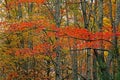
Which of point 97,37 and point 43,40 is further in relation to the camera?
point 43,40

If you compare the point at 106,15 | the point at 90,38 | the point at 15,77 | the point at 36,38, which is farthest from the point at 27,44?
the point at 90,38

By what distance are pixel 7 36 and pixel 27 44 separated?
11.9 ft

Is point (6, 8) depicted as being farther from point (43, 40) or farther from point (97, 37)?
point (97, 37)

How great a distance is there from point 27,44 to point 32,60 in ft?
4.43

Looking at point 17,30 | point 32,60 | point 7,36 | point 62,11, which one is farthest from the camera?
point 62,11

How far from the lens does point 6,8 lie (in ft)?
74.8

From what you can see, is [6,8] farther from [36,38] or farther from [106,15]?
[106,15]

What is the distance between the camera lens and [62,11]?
23688mm

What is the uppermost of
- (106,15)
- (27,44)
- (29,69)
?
(106,15)

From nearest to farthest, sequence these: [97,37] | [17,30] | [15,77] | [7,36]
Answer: [97,37] → [17,30] → [7,36] → [15,77]

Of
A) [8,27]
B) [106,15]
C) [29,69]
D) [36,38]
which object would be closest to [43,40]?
[36,38]

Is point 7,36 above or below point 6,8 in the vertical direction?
below

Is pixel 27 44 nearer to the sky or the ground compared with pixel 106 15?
nearer to the ground

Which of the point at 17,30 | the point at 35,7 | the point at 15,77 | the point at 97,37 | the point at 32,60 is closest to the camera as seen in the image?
the point at 97,37
